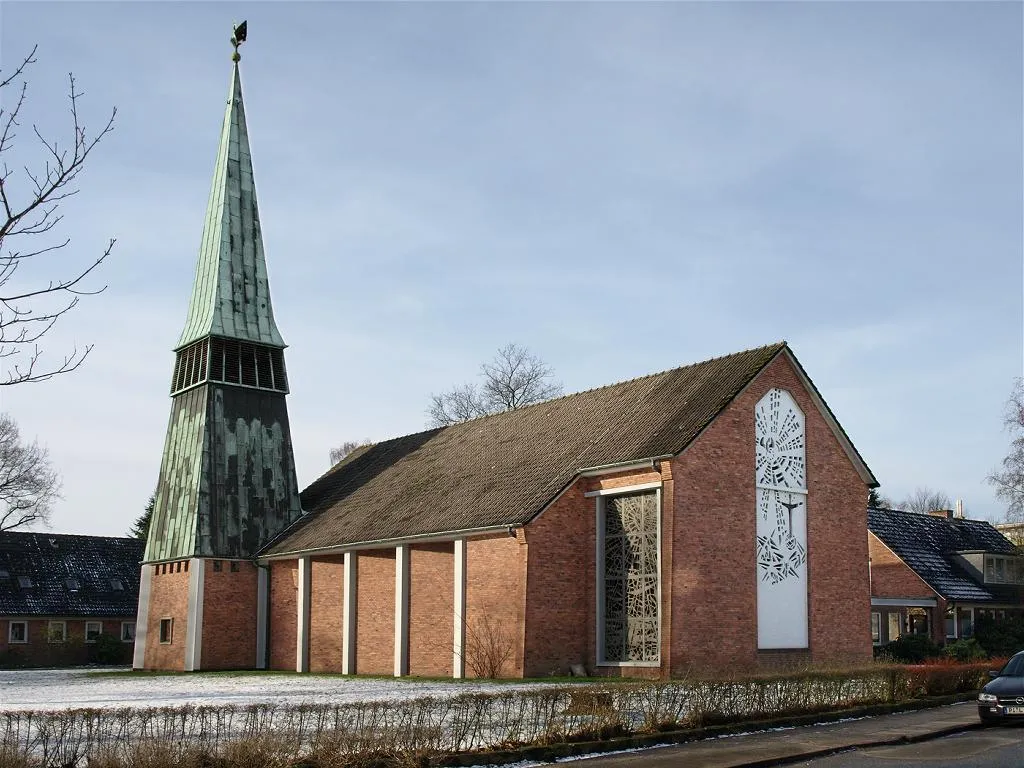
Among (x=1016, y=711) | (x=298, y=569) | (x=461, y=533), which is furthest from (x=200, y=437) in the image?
(x=1016, y=711)

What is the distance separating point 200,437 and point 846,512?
22.3m

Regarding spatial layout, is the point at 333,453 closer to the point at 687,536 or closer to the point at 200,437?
the point at 200,437

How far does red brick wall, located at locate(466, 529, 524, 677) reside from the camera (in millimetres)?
27219

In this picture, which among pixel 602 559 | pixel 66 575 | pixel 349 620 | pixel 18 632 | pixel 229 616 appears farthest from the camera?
pixel 66 575

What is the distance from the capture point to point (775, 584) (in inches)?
1117

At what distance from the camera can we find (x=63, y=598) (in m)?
50.8

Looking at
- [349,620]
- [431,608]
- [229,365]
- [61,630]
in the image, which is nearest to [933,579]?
[431,608]

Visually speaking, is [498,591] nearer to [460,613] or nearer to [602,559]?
[460,613]

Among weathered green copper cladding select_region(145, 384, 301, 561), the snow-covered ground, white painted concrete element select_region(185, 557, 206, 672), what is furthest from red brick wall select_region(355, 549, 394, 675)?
weathered green copper cladding select_region(145, 384, 301, 561)

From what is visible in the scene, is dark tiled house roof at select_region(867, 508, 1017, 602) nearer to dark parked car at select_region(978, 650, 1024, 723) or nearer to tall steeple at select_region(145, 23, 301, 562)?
tall steeple at select_region(145, 23, 301, 562)

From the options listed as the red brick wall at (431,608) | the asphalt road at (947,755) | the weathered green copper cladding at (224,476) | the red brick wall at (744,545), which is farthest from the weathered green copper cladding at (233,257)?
the asphalt road at (947,755)

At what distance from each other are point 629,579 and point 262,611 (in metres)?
16.2

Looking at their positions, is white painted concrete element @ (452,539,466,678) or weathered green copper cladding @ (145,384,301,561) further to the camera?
weathered green copper cladding @ (145,384,301,561)

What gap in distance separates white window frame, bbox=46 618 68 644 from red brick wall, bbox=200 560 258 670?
1584 centimetres
